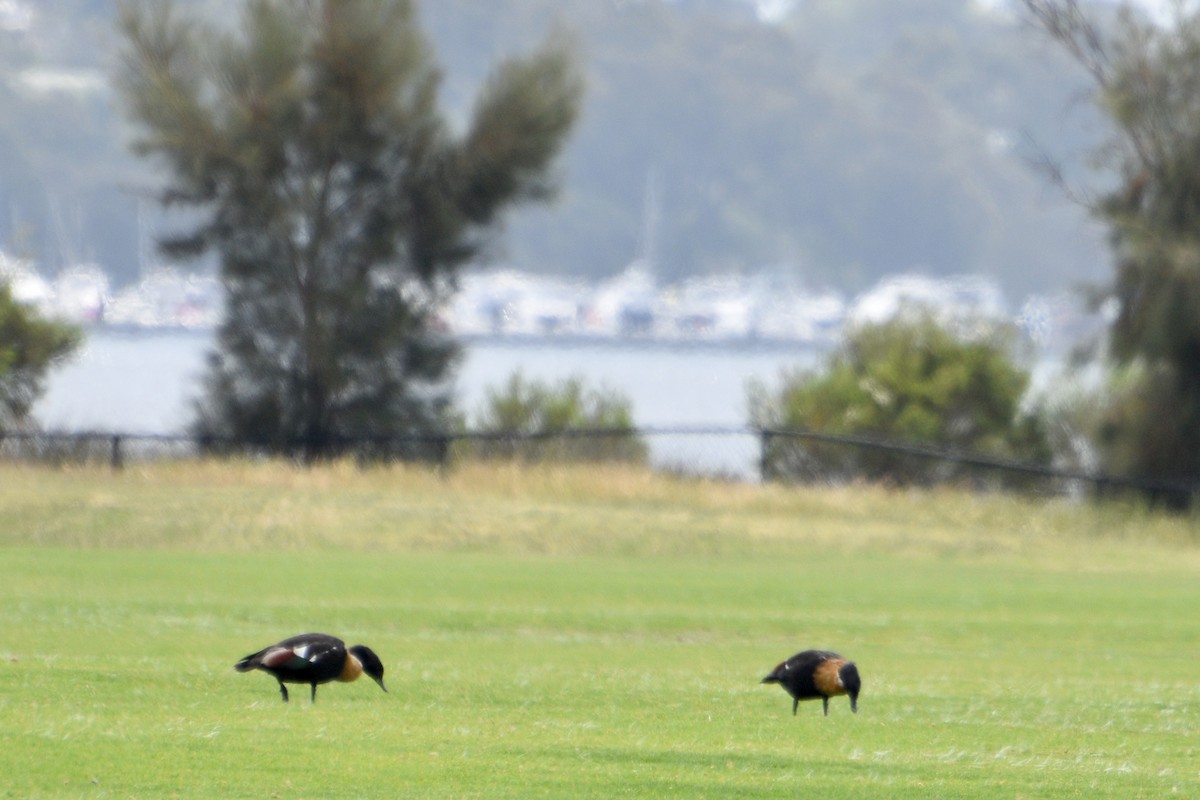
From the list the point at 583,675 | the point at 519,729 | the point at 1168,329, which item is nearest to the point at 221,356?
the point at 1168,329

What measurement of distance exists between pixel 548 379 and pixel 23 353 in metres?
31.1

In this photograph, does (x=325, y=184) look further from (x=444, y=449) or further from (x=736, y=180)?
(x=736, y=180)

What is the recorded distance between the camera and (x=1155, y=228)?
99.8ft

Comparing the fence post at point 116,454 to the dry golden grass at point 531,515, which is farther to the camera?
the fence post at point 116,454

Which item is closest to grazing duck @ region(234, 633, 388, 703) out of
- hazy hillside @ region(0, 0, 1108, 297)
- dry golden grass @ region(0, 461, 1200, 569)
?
dry golden grass @ region(0, 461, 1200, 569)

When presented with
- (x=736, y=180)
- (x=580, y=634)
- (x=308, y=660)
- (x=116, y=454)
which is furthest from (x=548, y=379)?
(x=736, y=180)

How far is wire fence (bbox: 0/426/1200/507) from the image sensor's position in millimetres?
29109

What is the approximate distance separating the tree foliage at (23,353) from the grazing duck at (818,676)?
24.8 meters

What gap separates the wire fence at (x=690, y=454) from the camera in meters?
29.1

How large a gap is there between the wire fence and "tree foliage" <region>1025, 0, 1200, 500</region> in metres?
1.16

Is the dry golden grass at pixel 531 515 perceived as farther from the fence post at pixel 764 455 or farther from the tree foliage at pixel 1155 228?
the tree foliage at pixel 1155 228

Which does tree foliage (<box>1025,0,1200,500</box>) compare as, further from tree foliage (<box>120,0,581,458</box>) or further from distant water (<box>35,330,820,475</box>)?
tree foliage (<box>120,0,581,458</box>)

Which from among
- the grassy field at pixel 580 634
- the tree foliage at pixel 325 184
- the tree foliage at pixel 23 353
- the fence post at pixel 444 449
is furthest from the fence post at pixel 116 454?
the tree foliage at pixel 23 353

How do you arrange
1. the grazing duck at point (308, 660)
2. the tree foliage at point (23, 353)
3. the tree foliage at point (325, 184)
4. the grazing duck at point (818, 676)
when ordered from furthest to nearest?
the tree foliage at point (23, 353) → the tree foliage at point (325, 184) → the grazing duck at point (818, 676) → the grazing duck at point (308, 660)
